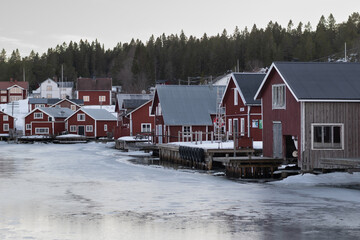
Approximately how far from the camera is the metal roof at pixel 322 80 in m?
30.9

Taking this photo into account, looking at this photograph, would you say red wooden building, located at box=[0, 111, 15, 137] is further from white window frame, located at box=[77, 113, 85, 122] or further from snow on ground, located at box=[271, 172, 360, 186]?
snow on ground, located at box=[271, 172, 360, 186]

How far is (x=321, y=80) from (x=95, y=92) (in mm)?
120104

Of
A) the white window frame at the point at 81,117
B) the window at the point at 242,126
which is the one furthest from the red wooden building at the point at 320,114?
the white window frame at the point at 81,117

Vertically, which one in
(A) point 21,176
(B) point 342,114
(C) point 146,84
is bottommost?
A: (A) point 21,176

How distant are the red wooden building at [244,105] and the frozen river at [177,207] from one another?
45.3 ft

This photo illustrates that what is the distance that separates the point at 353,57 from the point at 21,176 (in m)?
125

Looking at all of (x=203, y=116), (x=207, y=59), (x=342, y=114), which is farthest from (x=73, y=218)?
(x=207, y=59)

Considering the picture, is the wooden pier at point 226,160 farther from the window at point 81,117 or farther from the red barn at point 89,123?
the window at point 81,117

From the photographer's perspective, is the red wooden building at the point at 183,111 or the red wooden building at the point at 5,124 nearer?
the red wooden building at the point at 183,111

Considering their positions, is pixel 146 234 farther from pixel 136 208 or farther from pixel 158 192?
pixel 158 192

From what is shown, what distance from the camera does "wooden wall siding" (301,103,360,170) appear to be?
3077 cm

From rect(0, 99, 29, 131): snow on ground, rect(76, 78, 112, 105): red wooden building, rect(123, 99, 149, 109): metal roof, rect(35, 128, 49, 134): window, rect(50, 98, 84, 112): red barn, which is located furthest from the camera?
rect(76, 78, 112, 105): red wooden building

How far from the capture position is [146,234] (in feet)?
52.0

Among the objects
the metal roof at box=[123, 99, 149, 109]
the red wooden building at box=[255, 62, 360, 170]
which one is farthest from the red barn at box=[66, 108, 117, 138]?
the red wooden building at box=[255, 62, 360, 170]
